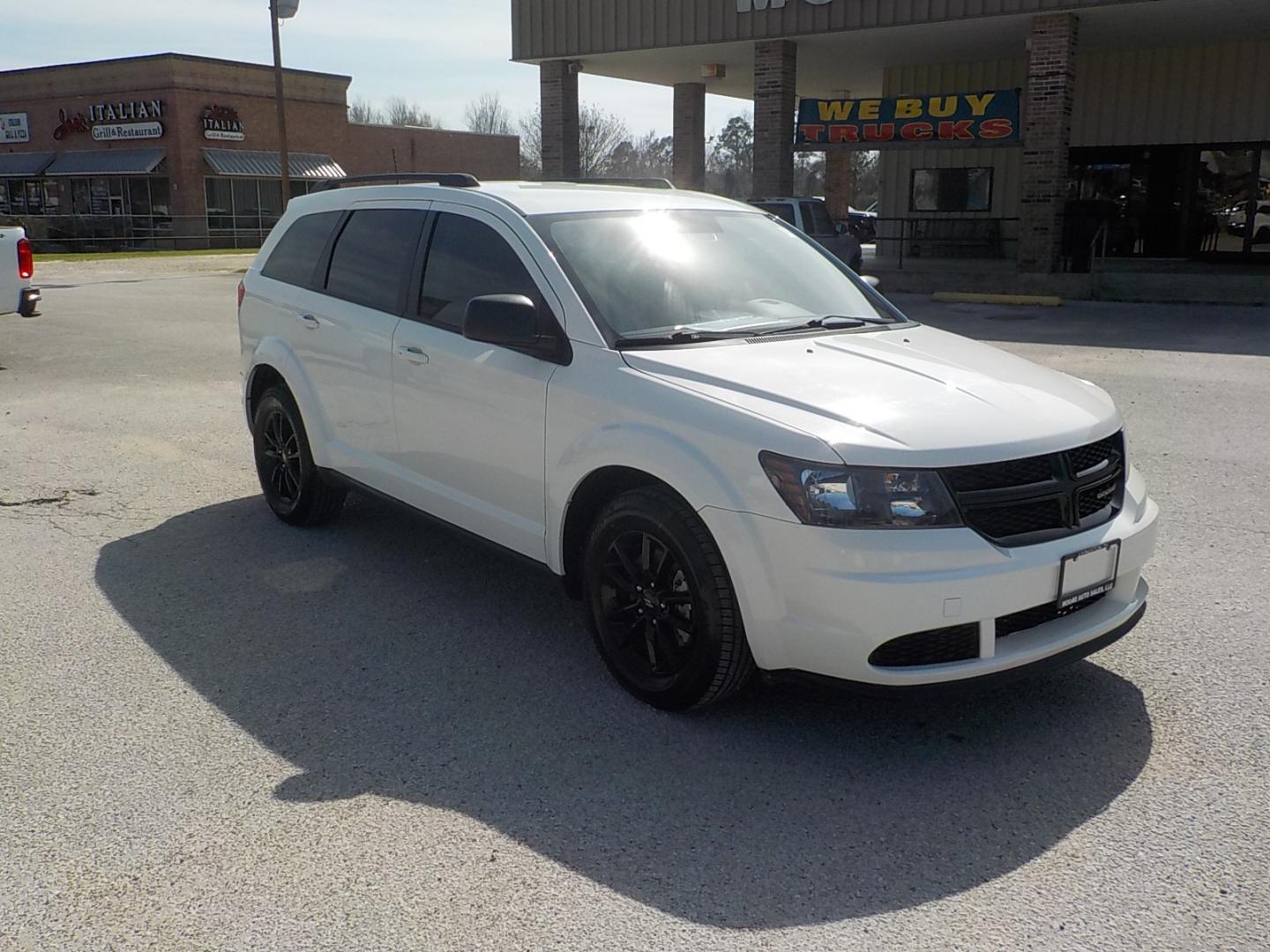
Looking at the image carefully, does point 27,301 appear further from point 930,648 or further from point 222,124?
point 222,124

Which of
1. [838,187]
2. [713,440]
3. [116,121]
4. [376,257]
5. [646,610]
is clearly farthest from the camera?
[116,121]

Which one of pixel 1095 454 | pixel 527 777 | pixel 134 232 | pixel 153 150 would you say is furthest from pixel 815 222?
pixel 134 232

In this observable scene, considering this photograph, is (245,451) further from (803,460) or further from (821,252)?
(803,460)

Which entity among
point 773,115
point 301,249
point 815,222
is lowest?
point 301,249

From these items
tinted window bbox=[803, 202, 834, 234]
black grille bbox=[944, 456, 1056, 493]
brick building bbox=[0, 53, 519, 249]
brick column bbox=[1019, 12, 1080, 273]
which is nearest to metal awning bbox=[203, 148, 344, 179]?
brick building bbox=[0, 53, 519, 249]

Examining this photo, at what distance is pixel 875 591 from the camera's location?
3.48m

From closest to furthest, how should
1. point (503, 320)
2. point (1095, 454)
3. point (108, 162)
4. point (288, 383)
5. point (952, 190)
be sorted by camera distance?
point (1095, 454), point (503, 320), point (288, 383), point (952, 190), point (108, 162)

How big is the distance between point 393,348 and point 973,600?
2.90 metres

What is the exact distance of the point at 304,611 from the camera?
519 centimetres

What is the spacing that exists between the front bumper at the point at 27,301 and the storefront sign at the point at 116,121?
35.7 m

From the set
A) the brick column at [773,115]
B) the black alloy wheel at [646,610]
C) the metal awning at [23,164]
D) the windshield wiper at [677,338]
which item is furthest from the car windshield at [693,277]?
the metal awning at [23,164]

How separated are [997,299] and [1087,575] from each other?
17.4m

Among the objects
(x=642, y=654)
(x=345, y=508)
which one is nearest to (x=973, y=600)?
(x=642, y=654)

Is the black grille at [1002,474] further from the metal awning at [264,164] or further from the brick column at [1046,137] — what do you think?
the metal awning at [264,164]
